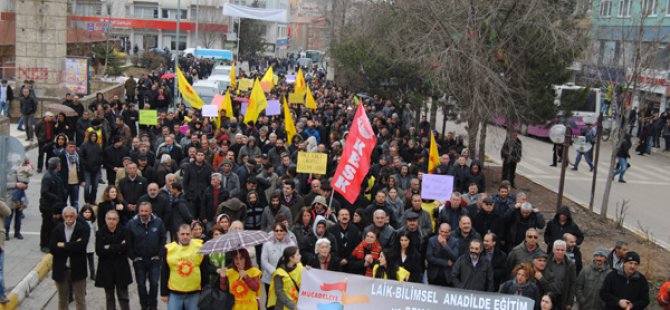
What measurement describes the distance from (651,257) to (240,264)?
891cm

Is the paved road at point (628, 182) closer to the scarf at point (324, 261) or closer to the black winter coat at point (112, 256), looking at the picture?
the scarf at point (324, 261)

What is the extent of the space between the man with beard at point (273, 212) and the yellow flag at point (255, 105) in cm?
986

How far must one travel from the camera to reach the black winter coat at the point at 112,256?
9477mm

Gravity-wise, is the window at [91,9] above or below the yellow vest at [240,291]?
above

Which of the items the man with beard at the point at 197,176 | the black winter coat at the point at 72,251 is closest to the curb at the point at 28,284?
the black winter coat at the point at 72,251

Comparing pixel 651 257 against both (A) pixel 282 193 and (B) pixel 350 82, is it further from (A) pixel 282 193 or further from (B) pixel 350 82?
(B) pixel 350 82

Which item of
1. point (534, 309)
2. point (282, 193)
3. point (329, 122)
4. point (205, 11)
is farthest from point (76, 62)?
point (205, 11)

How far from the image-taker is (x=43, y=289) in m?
11.1

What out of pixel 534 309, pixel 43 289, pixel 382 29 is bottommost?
pixel 43 289

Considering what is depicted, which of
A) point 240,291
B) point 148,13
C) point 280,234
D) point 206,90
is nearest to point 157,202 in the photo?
point 280,234

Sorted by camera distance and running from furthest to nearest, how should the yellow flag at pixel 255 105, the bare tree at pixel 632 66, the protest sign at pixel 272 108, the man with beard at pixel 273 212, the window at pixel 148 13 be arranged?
the window at pixel 148 13
the protest sign at pixel 272 108
the yellow flag at pixel 255 105
the bare tree at pixel 632 66
the man with beard at pixel 273 212

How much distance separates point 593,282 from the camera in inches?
373

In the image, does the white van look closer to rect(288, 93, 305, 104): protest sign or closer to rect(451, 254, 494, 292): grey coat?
rect(288, 93, 305, 104): protest sign

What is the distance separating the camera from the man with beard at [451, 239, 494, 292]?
9.36 metres
